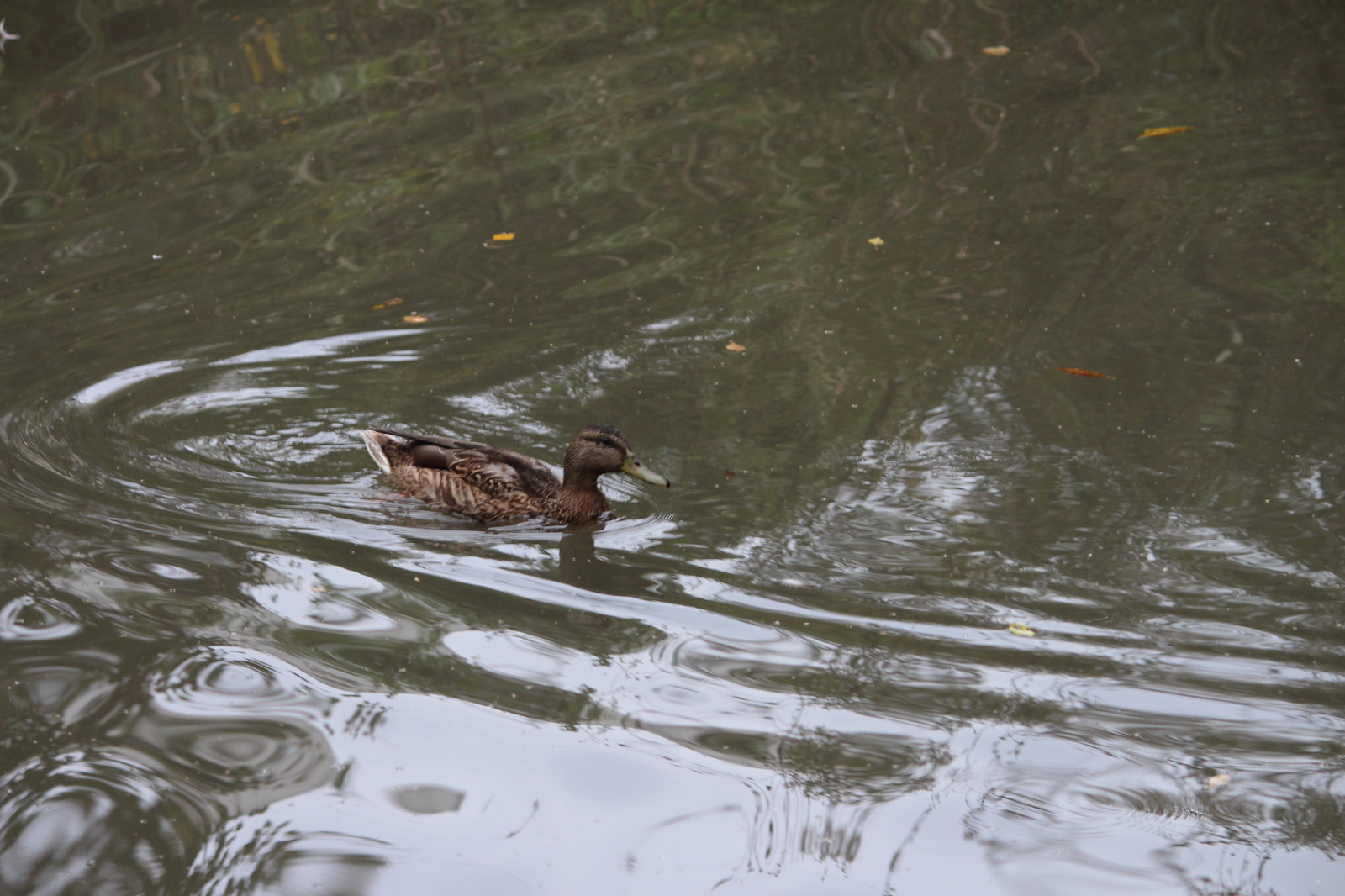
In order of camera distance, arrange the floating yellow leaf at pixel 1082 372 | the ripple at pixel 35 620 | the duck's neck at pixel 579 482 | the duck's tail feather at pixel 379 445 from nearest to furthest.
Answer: the ripple at pixel 35 620 < the duck's neck at pixel 579 482 < the duck's tail feather at pixel 379 445 < the floating yellow leaf at pixel 1082 372

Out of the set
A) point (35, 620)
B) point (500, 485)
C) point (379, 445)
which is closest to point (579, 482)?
point (500, 485)

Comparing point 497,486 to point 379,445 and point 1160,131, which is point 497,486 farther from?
point 1160,131


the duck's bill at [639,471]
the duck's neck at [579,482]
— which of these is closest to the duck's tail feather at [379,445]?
the duck's neck at [579,482]

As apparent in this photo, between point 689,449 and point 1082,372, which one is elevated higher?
point 1082,372

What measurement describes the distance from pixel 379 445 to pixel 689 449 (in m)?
1.57

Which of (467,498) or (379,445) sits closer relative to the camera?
(467,498)

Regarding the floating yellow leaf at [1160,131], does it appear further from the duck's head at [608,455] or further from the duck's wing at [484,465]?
the duck's wing at [484,465]

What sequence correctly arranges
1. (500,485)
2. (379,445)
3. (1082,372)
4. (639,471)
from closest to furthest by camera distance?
1. (639,471)
2. (500,485)
3. (379,445)
4. (1082,372)

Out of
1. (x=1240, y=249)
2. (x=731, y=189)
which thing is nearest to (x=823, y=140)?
(x=731, y=189)

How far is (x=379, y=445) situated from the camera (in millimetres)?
6777

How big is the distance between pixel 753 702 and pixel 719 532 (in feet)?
4.38

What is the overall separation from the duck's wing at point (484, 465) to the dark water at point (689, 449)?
24 cm

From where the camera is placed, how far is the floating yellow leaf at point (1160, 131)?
10.6m

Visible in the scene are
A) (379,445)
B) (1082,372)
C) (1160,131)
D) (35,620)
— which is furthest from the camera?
(1160,131)
